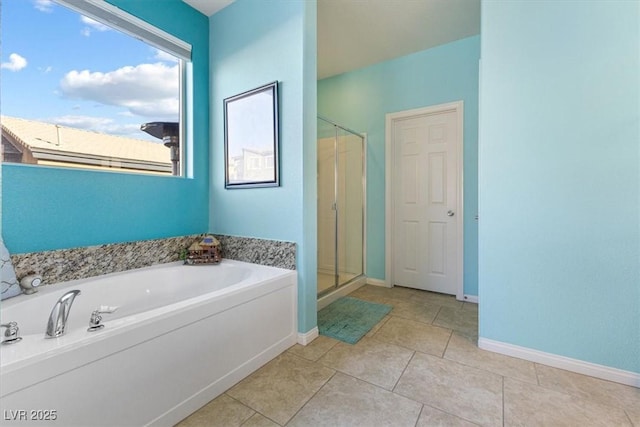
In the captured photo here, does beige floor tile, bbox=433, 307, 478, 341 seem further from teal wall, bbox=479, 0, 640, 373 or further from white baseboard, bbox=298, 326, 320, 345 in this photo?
white baseboard, bbox=298, 326, 320, 345

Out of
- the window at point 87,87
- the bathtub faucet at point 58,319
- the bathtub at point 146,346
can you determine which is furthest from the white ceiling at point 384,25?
the bathtub faucet at point 58,319

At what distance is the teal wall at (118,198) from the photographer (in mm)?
1534

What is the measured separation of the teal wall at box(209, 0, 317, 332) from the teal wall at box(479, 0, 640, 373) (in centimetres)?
121

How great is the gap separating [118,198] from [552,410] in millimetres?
2841

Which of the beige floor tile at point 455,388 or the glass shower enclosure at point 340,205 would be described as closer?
the beige floor tile at point 455,388

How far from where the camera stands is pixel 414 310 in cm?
255

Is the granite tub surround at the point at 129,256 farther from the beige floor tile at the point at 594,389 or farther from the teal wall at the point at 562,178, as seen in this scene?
the beige floor tile at the point at 594,389

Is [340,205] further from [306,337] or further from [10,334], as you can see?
[10,334]

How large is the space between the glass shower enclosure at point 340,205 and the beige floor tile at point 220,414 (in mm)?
1614

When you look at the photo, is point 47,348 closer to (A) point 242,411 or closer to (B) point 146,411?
(B) point 146,411

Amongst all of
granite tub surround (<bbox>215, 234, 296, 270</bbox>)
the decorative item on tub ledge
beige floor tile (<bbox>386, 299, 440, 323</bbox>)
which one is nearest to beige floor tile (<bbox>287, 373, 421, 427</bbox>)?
granite tub surround (<bbox>215, 234, 296, 270</bbox>)

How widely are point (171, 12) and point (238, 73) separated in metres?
0.69

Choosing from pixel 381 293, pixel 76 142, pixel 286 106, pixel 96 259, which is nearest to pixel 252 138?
pixel 286 106

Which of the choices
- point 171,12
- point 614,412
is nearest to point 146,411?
point 614,412
